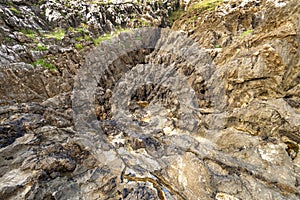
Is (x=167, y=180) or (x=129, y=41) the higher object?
(x=129, y=41)

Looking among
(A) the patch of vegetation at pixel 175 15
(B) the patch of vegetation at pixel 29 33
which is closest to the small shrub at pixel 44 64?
(B) the patch of vegetation at pixel 29 33

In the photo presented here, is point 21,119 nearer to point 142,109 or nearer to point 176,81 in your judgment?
point 142,109

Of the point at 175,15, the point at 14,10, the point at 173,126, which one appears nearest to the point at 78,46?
the point at 14,10

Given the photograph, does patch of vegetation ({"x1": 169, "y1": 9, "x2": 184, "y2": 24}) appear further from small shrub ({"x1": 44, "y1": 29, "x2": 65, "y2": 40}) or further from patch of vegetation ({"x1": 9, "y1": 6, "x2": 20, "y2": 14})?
patch of vegetation ({"x1": 9, "y1": 6, "x2": 20, "y2": 14})

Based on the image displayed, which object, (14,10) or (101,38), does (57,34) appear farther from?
(101,38)

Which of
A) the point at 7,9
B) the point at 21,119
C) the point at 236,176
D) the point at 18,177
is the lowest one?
the point at 236,176

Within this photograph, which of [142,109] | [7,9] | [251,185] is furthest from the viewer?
[142,109]

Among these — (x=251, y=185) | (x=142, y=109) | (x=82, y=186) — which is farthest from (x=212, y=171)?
(x=142, y=109)
